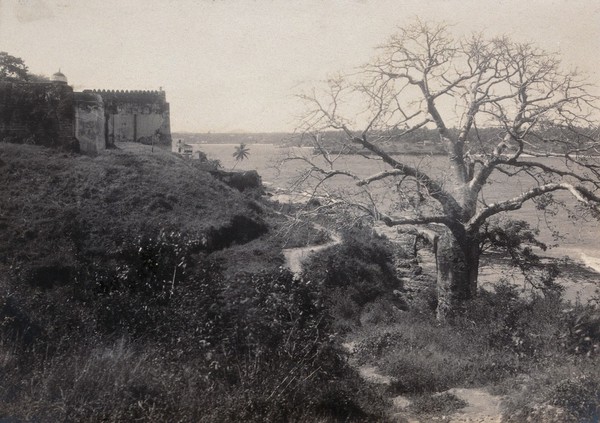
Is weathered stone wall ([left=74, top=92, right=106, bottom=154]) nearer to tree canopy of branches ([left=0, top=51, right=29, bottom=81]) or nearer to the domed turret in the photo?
the domed turret

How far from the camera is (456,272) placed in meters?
13.3

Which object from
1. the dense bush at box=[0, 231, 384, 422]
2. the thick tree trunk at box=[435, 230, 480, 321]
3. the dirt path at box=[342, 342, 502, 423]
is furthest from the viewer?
the thick tree trunk at box=[435, 230, 480, 321]

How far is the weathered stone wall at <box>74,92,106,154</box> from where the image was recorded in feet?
75.5

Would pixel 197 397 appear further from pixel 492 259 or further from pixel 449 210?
pixel 492 259

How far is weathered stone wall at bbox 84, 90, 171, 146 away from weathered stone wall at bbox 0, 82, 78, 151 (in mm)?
16940

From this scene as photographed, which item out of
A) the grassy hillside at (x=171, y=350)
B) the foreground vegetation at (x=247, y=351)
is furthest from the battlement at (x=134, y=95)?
the grassy hillside at (x=171, y=350)

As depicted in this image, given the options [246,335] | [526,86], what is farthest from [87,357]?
[526,86]

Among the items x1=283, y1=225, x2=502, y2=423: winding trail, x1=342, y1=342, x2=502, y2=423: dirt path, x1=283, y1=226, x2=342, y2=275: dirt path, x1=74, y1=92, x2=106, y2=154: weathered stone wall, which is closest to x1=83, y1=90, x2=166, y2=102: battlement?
x1=74, y1=92, x2=106, y2=154: weathered stone wall

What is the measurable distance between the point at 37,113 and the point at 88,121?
2.34 metres

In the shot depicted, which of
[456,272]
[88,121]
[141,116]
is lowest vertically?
[456,272]

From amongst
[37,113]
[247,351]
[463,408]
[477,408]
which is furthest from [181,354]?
[37,113]

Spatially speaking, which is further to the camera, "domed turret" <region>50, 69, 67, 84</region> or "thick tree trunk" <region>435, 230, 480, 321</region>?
"domed turret" <region>50, 69, 67, 84</region>

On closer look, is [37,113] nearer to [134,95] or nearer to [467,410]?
[134,95]

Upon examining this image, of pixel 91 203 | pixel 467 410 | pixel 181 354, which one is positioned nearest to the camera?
pixel 181 354
